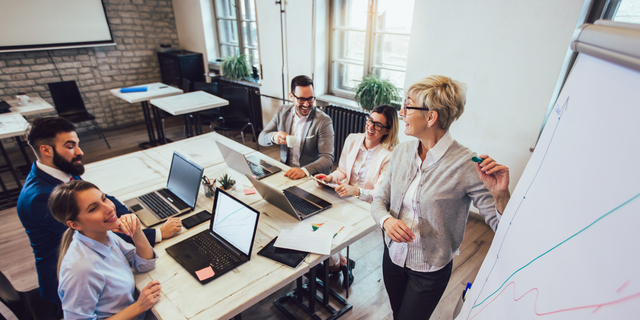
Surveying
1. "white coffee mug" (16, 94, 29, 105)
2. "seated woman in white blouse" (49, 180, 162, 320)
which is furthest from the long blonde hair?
"white coffee mug" (16, 94, 29, 105)

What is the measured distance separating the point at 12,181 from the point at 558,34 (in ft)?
19.7

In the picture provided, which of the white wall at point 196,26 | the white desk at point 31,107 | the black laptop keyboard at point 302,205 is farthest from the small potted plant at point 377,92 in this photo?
the white desk at point 31,107

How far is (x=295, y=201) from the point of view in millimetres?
1966

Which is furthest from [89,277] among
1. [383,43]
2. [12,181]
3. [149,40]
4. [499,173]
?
[149,40]

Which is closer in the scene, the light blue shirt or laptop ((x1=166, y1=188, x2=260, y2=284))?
the light blue shirt

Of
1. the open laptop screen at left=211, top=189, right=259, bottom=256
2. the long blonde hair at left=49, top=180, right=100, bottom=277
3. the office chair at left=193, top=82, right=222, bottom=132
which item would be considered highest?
the long blonde hair at left=49, top=180, right=100, bottom=277

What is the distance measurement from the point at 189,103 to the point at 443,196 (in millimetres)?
3858

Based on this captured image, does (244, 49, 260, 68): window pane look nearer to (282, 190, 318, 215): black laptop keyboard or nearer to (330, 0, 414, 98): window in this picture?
(330, 0, 414, 98): window

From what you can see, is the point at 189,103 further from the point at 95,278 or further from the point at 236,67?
the point at 95,278

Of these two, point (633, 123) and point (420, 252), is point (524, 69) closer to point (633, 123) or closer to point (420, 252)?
point (420, 252)

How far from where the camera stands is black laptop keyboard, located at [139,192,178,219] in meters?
1.86

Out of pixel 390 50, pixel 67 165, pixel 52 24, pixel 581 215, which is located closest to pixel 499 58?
pixel 390 50

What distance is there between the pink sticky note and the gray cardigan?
2.57 ft

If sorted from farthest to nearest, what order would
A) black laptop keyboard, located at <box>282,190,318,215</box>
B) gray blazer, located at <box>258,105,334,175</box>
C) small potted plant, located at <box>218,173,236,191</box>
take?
1. gray blazer, located at <box>258,105,334,175</box>
2. small potted plant, located at <box>218,173,236,191</box>
3. black laptop keyboard, located at <box>282,190,318,215</box>
